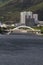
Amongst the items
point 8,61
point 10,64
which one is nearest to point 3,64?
point 10,64

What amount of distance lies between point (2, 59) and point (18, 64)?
27.8ft

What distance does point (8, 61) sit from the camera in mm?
69688

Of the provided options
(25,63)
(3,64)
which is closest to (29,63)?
(25,63)

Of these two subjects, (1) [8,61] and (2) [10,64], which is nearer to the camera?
(2) [10,64]

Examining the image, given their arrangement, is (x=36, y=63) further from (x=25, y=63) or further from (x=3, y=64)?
(x=3, y=64)

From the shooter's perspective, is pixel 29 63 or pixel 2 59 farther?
pixel 2 59

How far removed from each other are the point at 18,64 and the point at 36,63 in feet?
13.4

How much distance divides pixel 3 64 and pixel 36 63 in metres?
6.22

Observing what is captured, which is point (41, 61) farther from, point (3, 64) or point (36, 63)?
point (3, 64)

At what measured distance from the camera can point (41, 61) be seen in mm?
69750

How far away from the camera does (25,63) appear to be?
66.4m

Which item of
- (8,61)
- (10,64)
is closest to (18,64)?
(10,64)

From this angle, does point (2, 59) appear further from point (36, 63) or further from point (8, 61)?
point (36, 63)

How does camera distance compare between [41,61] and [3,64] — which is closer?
[3,64]
